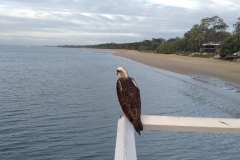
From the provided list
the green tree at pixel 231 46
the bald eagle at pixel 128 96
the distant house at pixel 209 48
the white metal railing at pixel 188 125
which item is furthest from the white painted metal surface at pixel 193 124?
the distant house at pixel 209 48

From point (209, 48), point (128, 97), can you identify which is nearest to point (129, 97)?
point (128, 97)

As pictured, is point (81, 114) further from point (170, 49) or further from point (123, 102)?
point (170, 49)

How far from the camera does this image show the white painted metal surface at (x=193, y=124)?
2.31 m

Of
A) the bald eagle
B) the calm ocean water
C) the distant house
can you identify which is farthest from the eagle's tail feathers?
the distant house

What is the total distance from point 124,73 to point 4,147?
6.95m

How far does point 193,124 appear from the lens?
2.33 m

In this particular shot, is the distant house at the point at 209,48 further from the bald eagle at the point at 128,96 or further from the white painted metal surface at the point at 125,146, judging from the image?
the white painted metal surface at the point at 125,146

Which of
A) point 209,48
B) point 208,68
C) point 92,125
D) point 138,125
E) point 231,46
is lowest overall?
point 208,68

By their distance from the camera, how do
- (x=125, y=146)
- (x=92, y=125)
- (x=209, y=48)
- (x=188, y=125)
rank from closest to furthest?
(x=125, y=146) < (x=188, y=125) < (x=92, y=125) < (x=209, y=48)

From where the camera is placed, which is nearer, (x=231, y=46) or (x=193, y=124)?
(x=193, y=124)

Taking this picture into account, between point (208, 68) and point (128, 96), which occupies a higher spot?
point (128, 96)

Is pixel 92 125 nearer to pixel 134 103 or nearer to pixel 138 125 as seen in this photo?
pixel 134 103

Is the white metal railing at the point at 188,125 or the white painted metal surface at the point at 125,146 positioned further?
the white metal railing at the point at 188,125

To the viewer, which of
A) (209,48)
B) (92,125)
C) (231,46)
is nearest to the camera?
(92,125)
